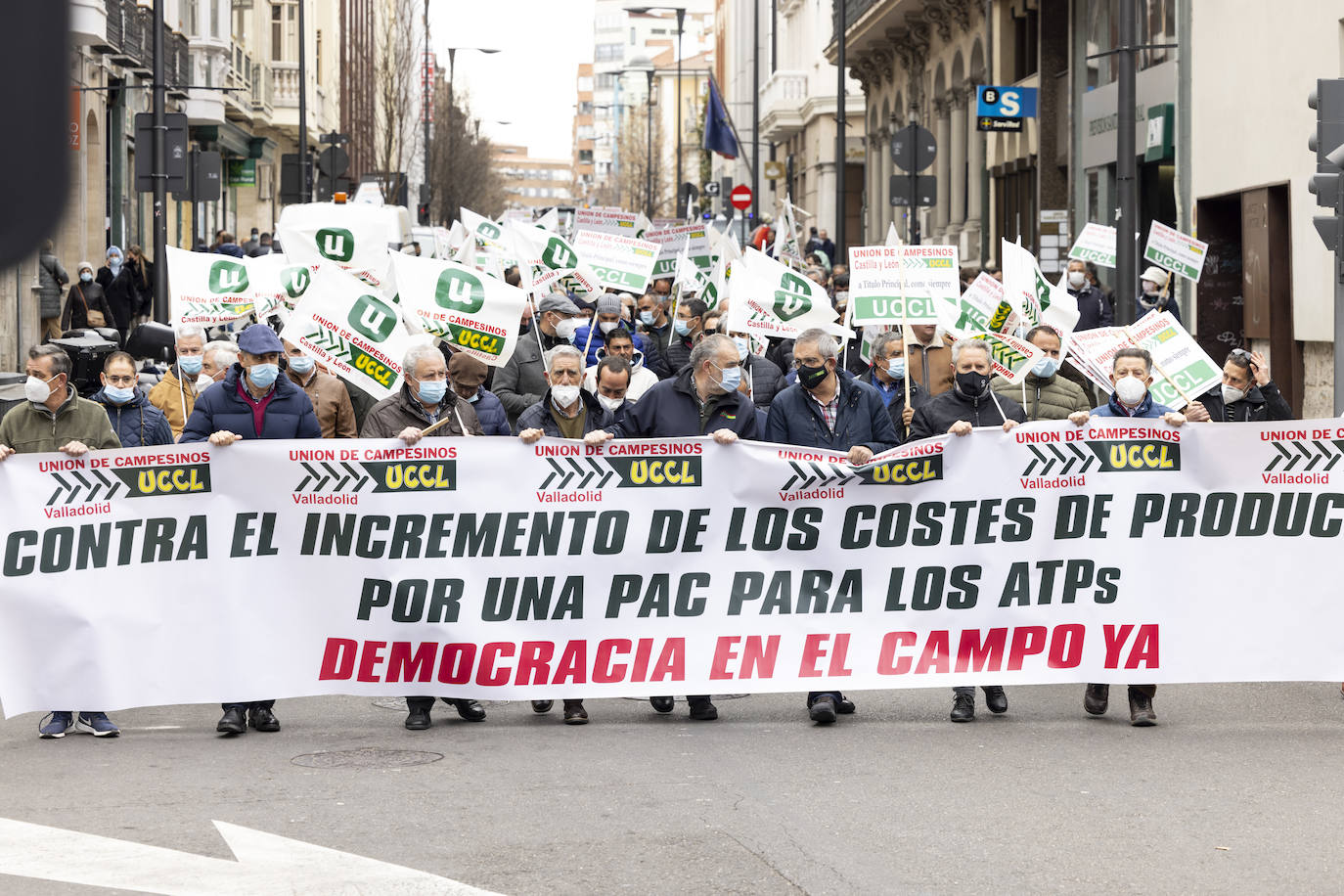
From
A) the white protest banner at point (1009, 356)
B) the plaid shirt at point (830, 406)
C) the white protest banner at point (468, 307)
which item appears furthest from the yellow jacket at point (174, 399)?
the white protest banner at point (1009, 356)

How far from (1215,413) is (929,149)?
17.3 metres

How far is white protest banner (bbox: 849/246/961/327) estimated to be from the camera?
1207 centimetres

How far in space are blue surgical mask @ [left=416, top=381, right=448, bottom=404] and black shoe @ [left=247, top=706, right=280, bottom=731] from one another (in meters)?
1.64

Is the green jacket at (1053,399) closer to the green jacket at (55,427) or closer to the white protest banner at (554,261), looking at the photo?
the green jacket at (55,427)

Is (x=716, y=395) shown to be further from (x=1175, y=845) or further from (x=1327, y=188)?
(x=1327, y=188)

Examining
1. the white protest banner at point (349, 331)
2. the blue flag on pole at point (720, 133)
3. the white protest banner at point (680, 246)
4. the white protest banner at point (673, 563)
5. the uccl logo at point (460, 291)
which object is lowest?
the white protest banner at point (673, 563)

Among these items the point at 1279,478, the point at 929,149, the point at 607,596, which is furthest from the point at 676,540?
the point at 929,149

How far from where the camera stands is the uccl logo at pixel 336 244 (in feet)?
52.6

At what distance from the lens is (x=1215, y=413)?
1018 cm

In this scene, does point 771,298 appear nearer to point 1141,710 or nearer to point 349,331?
point 349,331

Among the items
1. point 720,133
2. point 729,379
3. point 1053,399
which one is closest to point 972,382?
point 729,379

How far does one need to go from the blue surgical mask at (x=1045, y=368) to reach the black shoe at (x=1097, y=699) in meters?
2.47

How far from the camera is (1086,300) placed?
21984mm

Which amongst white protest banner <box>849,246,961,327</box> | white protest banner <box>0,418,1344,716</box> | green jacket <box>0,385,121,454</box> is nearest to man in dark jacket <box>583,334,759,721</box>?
white protest banner <box>0,418,1344,716</box>
